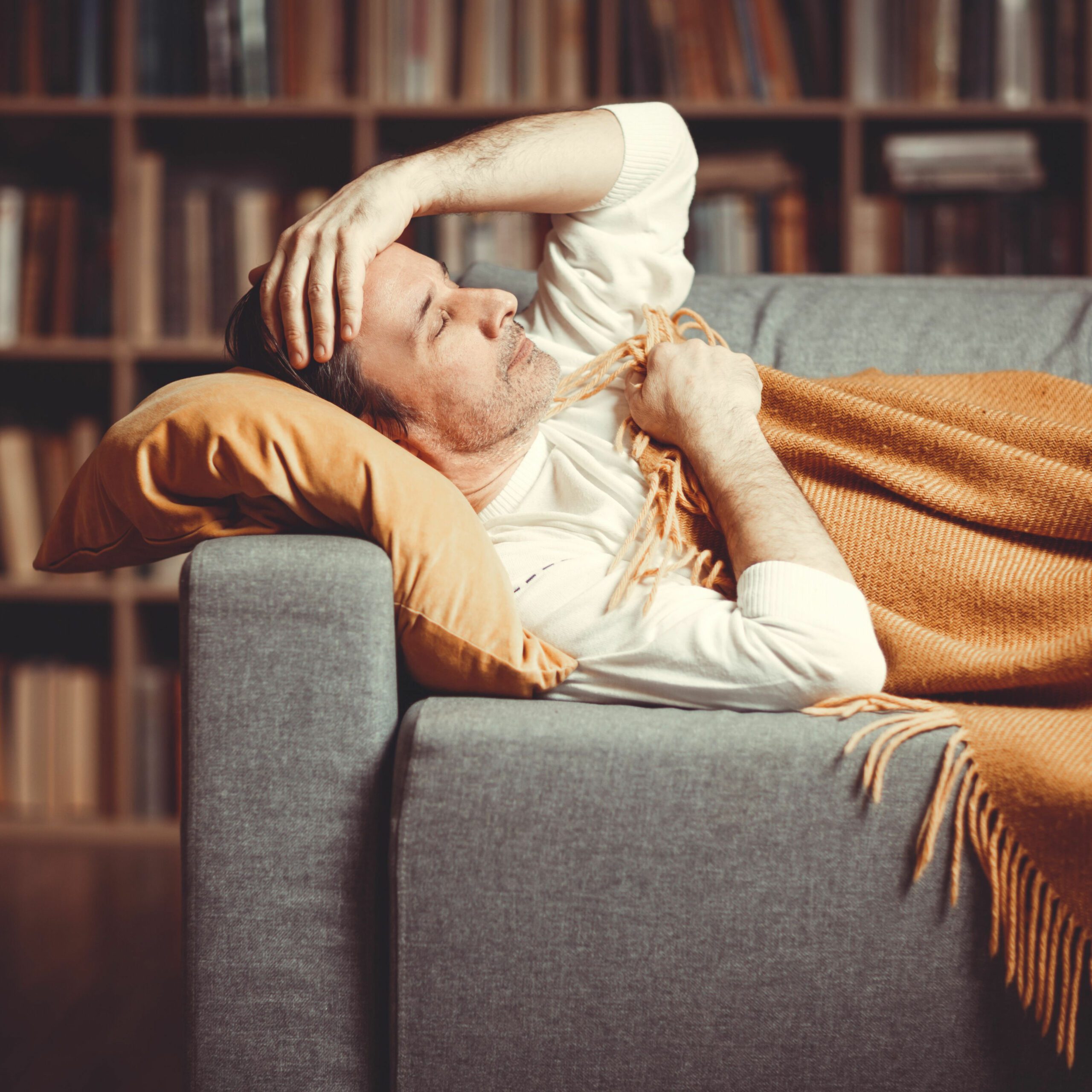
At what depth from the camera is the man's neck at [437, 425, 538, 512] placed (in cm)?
111

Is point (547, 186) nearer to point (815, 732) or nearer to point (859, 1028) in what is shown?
point (815, 732)

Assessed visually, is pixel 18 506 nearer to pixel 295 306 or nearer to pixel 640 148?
pixel 295 306

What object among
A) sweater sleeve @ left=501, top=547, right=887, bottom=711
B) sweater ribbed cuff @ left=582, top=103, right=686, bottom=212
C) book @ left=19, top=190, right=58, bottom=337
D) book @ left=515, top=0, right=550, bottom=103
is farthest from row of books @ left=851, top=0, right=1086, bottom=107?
book @ left=19, top=190, right=58, bottom=337

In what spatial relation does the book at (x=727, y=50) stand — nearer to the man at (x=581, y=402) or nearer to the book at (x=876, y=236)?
the book at (x=876, y=236)

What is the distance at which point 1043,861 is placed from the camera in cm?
71

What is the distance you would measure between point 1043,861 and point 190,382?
2.70 ft

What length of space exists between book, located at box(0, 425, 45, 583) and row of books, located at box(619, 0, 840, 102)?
1.43 metres

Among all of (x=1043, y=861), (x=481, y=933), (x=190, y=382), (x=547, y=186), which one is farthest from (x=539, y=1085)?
(x=547, y=186)

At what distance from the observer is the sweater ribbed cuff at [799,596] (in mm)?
839

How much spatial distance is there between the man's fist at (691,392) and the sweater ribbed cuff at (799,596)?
0.66 ft

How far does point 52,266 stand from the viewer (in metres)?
2.06

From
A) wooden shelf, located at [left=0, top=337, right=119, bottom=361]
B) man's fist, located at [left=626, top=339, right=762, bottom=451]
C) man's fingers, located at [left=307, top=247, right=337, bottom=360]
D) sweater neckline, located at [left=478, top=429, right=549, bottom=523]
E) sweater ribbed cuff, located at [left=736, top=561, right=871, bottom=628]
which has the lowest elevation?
sweater ribbed cuff, located at [left=736, top=561, right=871, bottom=628]

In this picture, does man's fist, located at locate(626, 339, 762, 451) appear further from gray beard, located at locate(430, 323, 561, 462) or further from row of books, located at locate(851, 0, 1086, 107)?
row of books, located at locate(851, 0, 1086, 107)

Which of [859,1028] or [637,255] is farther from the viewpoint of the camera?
[637,255]
